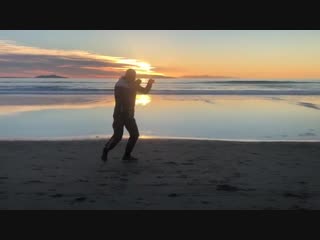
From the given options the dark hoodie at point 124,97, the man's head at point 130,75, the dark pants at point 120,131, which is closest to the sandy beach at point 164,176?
the dark pants at point 120,131

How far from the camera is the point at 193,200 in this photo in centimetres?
650

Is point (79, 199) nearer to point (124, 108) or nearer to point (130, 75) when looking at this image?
point (124, 108)

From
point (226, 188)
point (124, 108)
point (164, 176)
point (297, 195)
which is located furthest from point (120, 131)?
point (297, 195)

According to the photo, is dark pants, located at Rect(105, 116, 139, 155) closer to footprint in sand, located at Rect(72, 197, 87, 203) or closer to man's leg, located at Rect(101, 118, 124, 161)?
man's leg, located at Rect(101, 118, 124, 161)

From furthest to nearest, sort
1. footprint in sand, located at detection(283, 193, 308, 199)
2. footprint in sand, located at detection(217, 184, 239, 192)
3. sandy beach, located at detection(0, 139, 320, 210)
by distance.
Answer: footprint in sand, located at detection(217, 184, 239, 192) → footprint in sand, located at detection(283, 193, 308, 199) → sandy beach, located at detection(0, 139, 320, 210)

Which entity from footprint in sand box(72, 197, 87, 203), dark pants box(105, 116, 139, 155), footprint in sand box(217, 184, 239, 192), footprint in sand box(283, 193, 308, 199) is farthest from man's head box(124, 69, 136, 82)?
footprint in sand box(283, 193, 308, 199)

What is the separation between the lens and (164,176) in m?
8.08

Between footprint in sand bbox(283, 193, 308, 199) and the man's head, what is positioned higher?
the man's head

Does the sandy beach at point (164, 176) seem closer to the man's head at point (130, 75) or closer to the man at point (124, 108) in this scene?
the man at point (124, 108)

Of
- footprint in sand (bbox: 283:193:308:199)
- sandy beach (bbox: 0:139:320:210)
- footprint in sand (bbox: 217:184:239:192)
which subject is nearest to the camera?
sandy beach (bbox: 0:139:320:210)

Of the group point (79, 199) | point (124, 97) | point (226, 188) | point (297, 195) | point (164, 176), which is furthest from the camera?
point (124, 97)

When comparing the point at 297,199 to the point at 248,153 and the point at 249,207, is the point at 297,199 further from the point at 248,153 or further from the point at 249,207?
the point at 248,153

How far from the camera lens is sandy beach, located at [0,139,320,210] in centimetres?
642

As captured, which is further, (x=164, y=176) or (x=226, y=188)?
(x=164, y=176)
